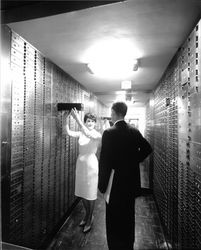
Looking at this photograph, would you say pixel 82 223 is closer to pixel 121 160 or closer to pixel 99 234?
pixel 99 234

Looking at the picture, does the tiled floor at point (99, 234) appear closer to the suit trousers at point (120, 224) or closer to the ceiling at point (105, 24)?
the suit trousers at point (120, 224)

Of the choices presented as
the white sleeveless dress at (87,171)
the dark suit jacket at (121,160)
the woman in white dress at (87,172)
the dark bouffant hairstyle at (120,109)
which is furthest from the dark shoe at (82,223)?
the dark bouffant hairstyle at (120,109)

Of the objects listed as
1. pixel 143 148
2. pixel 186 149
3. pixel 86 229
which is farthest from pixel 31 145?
pixel 86 229

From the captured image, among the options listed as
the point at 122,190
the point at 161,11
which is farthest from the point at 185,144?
the point at 161,11

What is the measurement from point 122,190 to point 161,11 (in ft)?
5.28

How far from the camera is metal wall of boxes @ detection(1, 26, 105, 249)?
142cm

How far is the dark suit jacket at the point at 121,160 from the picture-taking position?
1.79 metres

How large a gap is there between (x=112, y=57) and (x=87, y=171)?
1.60m

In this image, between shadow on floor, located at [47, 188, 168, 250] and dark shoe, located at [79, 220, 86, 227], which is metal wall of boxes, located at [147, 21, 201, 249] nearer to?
shadow on floor, located at [47, 188, 168, 250]

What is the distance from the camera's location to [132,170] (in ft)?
5.92

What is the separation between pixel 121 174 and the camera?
1.79 meters

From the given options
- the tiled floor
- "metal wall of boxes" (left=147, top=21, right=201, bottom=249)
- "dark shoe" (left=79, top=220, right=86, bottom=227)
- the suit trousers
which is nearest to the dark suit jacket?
the suit trousers

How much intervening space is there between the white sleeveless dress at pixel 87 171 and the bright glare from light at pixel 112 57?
105 centimetres

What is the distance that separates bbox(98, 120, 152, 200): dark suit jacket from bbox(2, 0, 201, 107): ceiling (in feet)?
2.94
